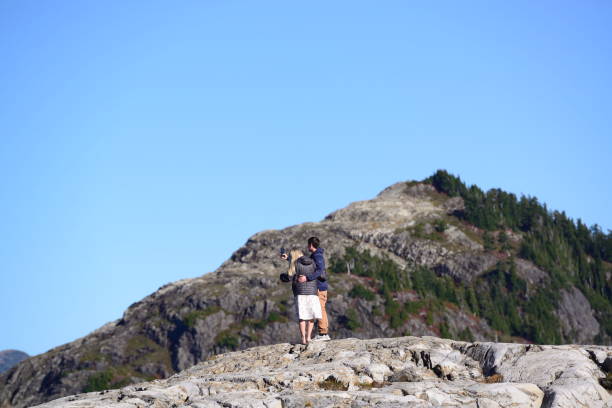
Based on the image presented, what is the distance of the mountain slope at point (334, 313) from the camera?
16088 cm

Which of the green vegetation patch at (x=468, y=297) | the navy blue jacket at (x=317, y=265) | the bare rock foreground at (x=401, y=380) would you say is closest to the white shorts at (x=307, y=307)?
the navy blue jacket at (x=317, y=265)

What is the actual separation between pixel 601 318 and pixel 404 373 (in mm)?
177709

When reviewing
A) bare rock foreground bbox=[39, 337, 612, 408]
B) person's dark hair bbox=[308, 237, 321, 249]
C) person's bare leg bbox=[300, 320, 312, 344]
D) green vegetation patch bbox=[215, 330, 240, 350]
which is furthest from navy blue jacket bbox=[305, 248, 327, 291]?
green vegetation patch bbox=[215, 330, 240, 350]

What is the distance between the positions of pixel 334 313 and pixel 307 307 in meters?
138

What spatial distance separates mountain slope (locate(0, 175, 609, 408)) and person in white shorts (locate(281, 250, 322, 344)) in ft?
417

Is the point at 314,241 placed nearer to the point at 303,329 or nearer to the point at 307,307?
the point at 307,307

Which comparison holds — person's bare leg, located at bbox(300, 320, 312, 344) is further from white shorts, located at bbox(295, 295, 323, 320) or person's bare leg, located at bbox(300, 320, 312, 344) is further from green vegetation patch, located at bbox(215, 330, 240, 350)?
green vegetation patch, located at bbox(215, 330, 240, 350)

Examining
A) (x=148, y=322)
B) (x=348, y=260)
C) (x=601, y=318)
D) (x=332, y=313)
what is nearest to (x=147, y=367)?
(x=148, y=322)

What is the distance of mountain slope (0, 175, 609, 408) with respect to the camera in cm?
16088

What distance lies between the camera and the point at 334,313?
167 m

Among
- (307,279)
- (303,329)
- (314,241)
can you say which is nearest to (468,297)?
(303,329)

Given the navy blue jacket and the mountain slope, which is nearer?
the navy blue jacket

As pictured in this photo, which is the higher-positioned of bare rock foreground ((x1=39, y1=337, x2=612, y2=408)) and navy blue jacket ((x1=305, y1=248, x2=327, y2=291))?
navy blue jacket ((x1=305, y1=248, x2=327, y2=291))

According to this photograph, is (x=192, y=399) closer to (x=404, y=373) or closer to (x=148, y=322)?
(x=404, y=373)
